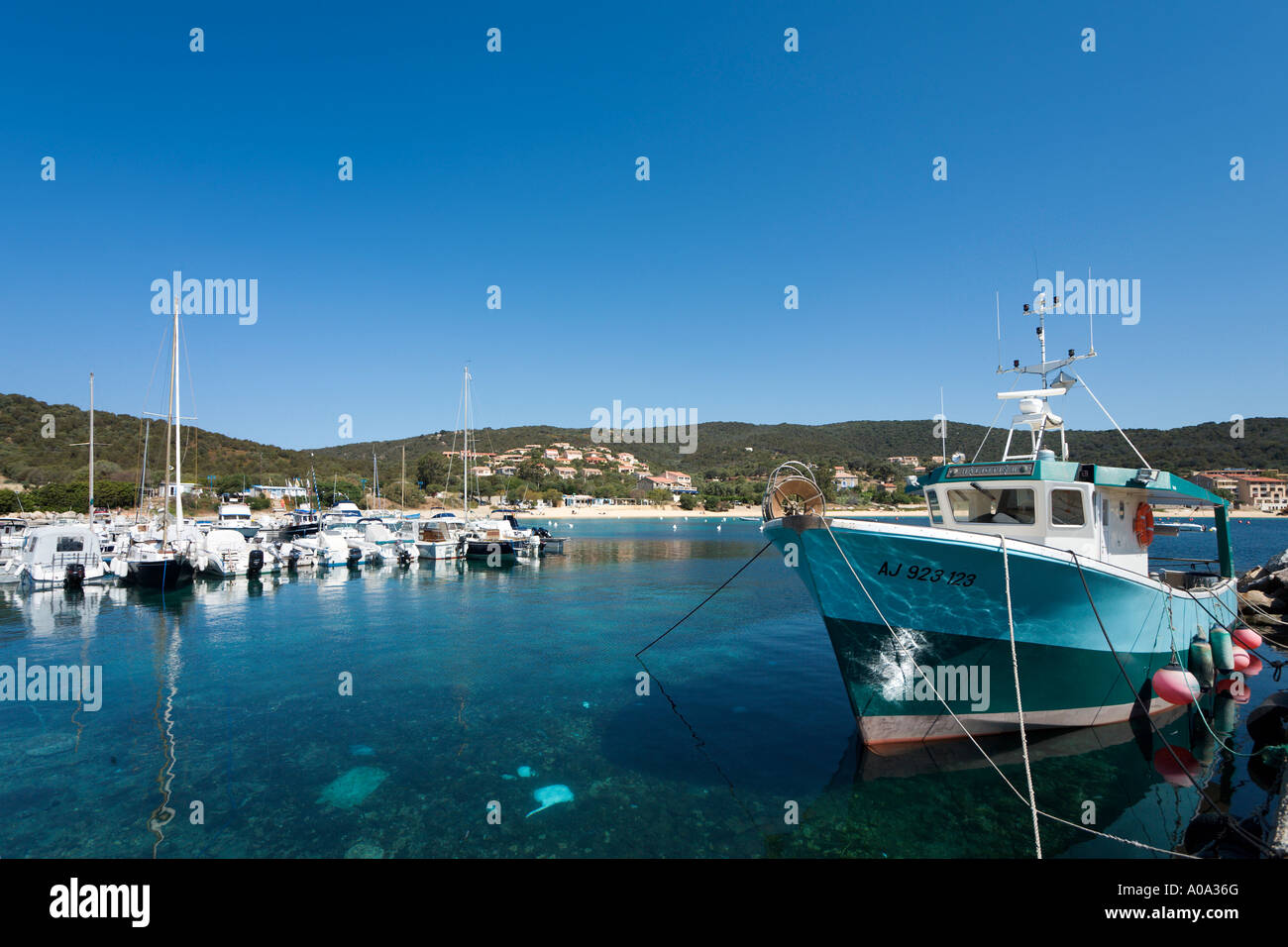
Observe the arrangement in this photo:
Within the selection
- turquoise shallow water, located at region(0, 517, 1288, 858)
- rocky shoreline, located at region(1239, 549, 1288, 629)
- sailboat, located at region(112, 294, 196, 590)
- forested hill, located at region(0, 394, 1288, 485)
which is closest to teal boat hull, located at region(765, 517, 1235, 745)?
turquoise shallow water, located at region(0, 517, 1288, 858)

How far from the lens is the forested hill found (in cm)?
7181

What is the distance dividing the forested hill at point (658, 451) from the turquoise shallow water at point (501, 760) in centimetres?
3960

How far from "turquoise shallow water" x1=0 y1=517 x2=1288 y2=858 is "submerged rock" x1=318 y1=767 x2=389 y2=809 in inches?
1.6

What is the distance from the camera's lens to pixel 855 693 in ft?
31.7

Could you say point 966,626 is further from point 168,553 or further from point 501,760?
point 168,553

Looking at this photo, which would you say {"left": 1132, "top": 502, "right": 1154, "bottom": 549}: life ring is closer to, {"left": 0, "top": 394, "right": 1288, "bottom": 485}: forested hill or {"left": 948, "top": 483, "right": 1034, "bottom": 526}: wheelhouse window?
{"left": 948, "top": 483, "right": 1034, "bottom": 526}: wheelhouse window

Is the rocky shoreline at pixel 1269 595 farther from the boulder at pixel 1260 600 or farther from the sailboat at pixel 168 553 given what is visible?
the sailboat at pixel 168 553

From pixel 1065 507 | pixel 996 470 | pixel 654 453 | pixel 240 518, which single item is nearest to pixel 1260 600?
pixel 1065 507

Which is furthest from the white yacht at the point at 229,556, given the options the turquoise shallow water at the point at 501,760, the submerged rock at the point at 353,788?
the submerged rock at the point at 353,788

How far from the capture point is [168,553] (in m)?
28.5

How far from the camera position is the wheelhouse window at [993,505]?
10039mm

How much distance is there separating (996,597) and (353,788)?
32.3 ft
